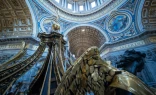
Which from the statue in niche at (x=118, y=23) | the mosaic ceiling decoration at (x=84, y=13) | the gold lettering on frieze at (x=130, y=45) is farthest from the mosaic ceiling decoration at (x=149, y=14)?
the mosaic ceiling decoration at (x=84, y=13)

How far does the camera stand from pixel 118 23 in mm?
10000

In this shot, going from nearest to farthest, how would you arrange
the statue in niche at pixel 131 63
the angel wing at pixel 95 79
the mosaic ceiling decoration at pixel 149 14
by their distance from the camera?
the angel wing at pixel 95 79 < the statue in niche at pixel 131 63 < the mosaic ceiling decoration at pixel 149 14

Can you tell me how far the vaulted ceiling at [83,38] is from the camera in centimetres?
1159

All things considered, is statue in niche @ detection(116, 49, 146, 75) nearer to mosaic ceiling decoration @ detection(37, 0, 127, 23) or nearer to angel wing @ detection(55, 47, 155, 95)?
angel wing @ detection(55, 47, 155, 95)

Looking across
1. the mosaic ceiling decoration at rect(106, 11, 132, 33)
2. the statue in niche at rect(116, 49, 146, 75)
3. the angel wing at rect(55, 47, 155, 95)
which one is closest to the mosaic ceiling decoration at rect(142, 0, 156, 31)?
the mosaic ceiling decoration at rect(106, 11, 132, 33)

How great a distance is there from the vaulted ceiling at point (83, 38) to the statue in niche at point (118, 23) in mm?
1316

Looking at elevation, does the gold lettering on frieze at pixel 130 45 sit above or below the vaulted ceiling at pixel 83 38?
below

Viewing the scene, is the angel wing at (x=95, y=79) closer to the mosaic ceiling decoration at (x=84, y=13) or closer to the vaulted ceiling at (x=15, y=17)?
the vaulted ceiling at (x=15, y=17)

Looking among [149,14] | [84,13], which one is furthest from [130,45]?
[84,13]

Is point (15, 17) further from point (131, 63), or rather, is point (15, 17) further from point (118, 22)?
point (131, 63)

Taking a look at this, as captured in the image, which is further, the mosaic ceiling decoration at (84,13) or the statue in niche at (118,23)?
the mosaic ceiling decoration at (84,13)

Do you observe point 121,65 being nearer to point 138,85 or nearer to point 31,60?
point 138,85

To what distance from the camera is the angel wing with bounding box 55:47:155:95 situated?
84cm

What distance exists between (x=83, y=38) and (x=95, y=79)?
12.6 metres
